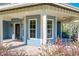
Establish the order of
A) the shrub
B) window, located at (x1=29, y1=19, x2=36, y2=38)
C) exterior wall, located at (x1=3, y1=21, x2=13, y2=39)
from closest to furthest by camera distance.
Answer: the shrub < exterior wall, located at (x1=3, y1=21, x2=13, y2=39) < window, located at (x1=29, y1=19, x2=36, y2=38)

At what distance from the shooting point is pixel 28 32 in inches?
414

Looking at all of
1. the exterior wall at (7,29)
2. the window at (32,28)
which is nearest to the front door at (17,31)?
the exterior wall at (7,29)

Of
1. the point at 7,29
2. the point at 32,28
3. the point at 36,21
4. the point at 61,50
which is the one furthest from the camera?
the point at 32,28

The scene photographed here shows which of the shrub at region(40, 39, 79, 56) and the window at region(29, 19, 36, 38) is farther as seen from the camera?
the window at region(29, 19, 36, 38)

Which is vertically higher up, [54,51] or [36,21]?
[36,21]

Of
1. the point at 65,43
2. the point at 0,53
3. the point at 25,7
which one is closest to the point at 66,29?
the point at 65,43

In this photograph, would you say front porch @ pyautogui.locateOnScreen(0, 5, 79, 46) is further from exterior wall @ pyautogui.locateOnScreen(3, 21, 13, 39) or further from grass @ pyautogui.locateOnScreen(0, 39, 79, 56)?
grass @ pyautogui.locateOnScreen(0, 39, 79, 56)

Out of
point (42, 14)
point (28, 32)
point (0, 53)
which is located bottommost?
point (0, 53)

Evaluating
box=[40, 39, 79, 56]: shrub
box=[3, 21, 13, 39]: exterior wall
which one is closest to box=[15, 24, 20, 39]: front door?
box=[3, 21, 13, 39]: exterior wall

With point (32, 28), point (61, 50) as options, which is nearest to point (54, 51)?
point (61, 50)

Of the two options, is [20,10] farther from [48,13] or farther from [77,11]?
[77,11]

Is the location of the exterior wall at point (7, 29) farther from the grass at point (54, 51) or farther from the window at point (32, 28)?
the window at point (32, 28)

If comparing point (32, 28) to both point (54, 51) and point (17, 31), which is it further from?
point (54, 51)

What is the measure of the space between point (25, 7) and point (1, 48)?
2364mm
